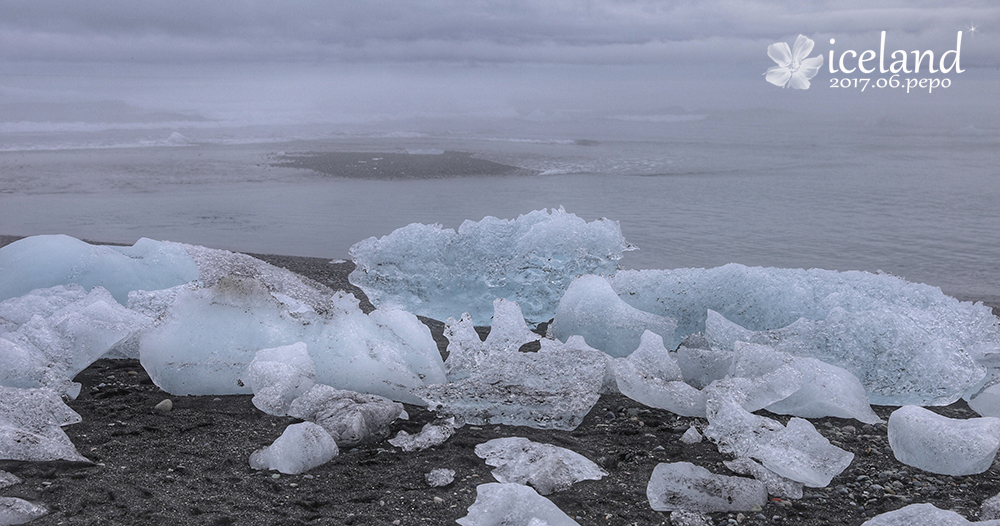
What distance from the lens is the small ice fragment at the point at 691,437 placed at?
2.68 meters

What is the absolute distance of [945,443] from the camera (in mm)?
2471

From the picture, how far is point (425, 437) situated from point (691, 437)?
0.97 metres

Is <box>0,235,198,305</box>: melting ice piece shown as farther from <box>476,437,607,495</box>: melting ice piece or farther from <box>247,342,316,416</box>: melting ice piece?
<box>476,437,607,495</box>: melting ice piece

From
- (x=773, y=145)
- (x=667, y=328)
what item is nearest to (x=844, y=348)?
(x=667, y=328)

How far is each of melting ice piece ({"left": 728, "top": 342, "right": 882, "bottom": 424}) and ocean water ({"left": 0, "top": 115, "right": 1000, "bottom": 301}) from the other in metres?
2.01

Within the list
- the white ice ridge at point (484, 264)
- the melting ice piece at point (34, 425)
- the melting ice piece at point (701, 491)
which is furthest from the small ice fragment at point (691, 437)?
the melting ice piece at point (34, 425)

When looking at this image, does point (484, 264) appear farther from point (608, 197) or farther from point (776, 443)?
point (608, 197)

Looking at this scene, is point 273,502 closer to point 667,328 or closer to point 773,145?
point 667,328

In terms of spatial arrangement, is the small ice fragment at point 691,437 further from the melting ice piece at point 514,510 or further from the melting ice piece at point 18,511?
the melting ice piece at point 18,511

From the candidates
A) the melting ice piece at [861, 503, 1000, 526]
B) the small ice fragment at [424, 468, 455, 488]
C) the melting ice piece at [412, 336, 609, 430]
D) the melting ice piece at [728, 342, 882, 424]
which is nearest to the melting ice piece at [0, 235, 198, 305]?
the melting ice piece at [412, 336, 609, 430]

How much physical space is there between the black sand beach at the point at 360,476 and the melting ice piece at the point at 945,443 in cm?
4

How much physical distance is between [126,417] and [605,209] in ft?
22.7

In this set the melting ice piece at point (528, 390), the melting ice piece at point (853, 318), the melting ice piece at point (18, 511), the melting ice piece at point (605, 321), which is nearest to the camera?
the melting ice piece at point (18, 511)

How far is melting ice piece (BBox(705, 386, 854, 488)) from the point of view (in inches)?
93.7
